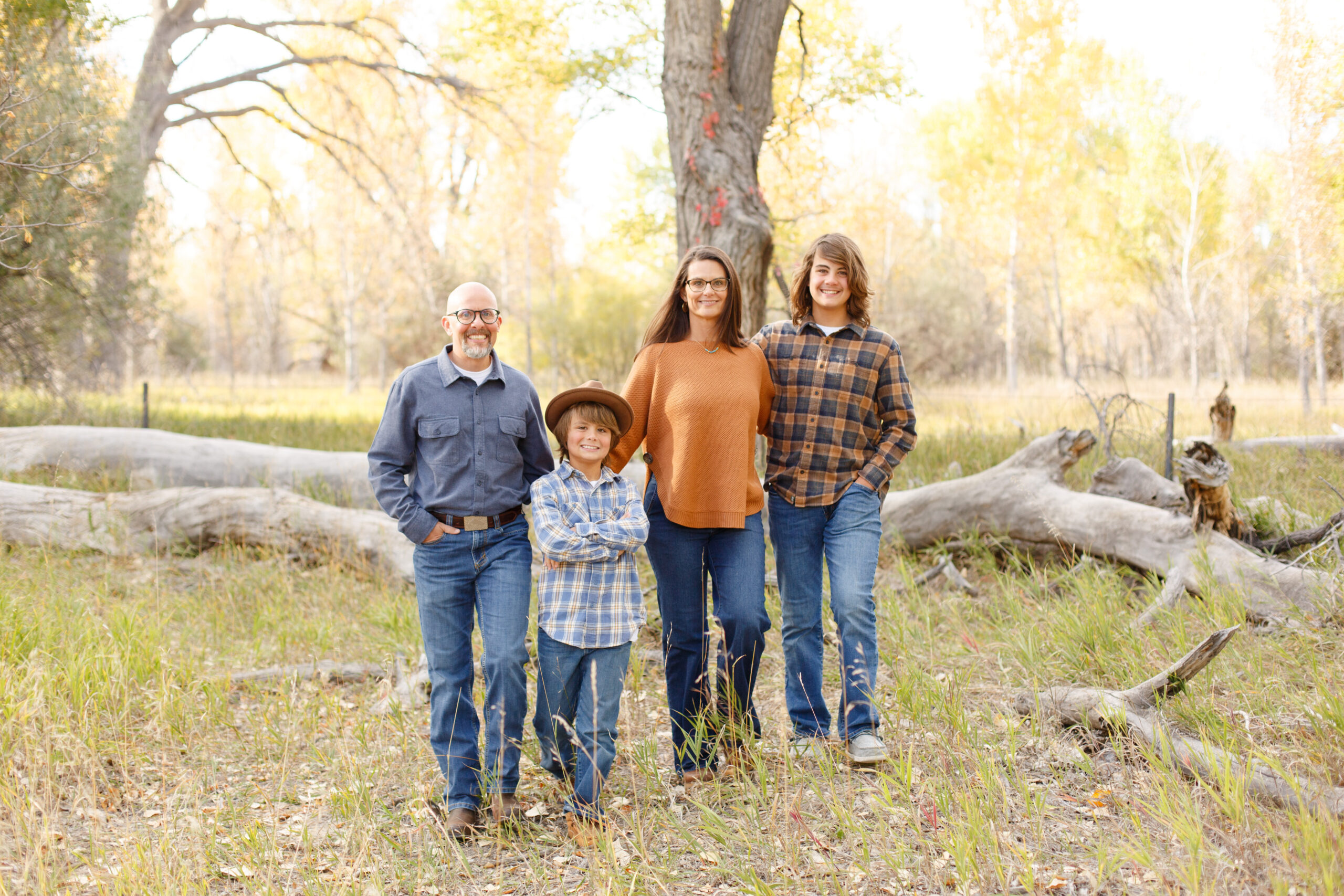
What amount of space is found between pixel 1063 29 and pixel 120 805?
74.8ft

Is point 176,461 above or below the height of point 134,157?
below

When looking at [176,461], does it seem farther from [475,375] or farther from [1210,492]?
[1210,492]

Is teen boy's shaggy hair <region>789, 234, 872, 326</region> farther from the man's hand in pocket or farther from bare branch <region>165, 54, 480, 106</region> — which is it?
bare branch <region>165, 54, 480, 106</region>

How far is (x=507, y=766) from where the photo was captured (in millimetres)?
3166

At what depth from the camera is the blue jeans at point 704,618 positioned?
3342 millimetres

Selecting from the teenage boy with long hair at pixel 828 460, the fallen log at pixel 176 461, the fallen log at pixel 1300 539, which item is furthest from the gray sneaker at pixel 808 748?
the fallen log at pixel 176 461

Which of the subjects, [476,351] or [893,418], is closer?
[476,351]

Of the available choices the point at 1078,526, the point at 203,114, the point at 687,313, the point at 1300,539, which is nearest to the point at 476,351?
the point at 687,313

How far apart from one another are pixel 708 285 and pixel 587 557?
1.10 metres

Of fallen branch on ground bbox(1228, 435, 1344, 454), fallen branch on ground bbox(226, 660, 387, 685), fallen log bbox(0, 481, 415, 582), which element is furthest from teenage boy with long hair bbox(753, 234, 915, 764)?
fallen branch on ground bbox(1228, 435, 1344, 454)

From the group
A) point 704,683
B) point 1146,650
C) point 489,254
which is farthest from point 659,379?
point 489,254

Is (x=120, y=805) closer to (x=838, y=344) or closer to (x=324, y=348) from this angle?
(x=838, y=344)

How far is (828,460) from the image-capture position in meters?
3.51

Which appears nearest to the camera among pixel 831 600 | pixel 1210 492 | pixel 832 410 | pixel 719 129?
pixel 831 600
